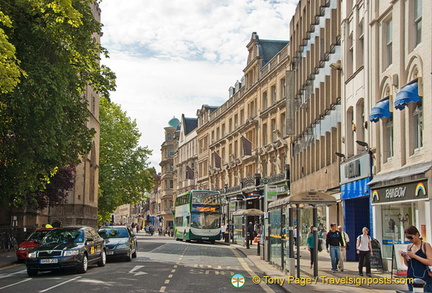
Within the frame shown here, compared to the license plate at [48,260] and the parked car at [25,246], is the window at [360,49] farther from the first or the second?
the parked car at [25,246]

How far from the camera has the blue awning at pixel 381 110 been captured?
2038cm

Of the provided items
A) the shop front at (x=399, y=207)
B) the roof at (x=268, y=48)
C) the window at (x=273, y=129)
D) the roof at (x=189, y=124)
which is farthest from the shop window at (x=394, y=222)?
the roof at (x=189, y=124)

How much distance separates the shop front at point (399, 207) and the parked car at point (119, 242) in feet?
33.7

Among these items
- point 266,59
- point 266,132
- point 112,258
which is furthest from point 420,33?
point 266,59

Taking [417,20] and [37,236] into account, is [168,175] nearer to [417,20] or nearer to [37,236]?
[37,236]

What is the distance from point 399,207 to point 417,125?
10.6 ft

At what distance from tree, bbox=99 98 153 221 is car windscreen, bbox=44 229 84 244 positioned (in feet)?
159

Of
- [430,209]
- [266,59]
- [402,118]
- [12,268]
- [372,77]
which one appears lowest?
[12,268]

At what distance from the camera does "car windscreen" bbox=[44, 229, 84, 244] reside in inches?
807

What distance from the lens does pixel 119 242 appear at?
25391 millimetres

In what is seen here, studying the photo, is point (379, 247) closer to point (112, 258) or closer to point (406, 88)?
point (406, 88)

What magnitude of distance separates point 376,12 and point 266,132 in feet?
101

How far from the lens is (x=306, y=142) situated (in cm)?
3731

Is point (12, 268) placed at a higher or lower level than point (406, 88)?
lower
